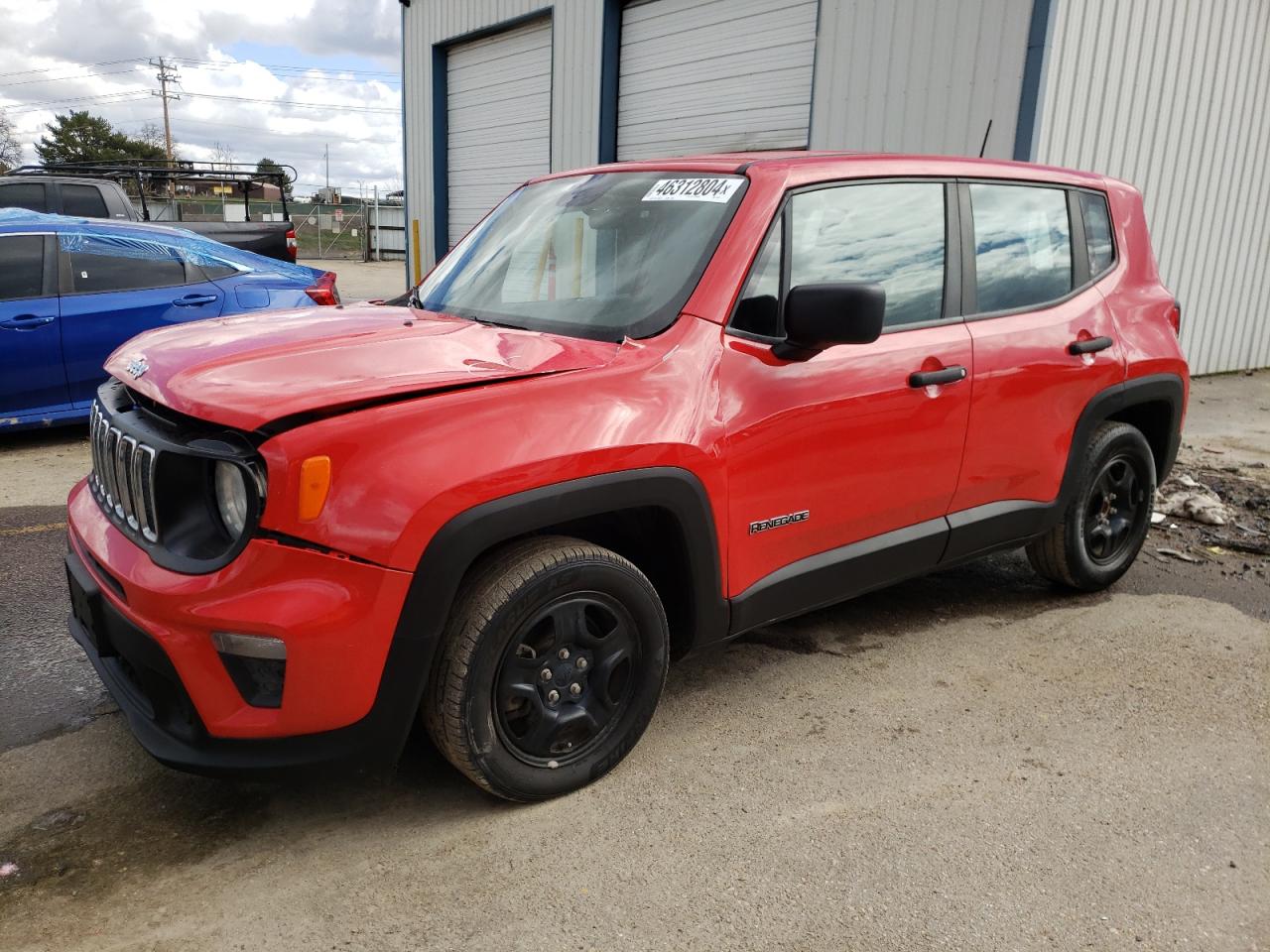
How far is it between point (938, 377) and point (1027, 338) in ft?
1.83

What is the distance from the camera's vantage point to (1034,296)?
370cm

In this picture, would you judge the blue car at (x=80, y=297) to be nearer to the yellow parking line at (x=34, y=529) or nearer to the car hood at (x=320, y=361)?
the yellow parking line at (x=34, y=529)

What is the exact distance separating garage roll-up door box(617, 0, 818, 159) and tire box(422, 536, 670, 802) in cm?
778

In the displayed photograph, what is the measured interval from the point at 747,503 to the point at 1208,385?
8953 millimetres

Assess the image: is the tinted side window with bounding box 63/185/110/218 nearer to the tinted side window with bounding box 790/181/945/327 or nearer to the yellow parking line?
the yellow parking line

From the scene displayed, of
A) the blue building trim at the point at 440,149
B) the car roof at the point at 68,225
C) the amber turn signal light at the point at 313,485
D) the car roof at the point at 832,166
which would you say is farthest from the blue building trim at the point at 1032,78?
the blue building trim at the point at 440,149

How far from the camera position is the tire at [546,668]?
2.41 meters

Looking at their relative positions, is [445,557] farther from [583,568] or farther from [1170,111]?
[1170,111]

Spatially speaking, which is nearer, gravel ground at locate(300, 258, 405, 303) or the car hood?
the car hood

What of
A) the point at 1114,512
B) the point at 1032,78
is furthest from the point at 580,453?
the point at 1032,78

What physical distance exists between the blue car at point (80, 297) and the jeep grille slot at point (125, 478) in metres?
3.69

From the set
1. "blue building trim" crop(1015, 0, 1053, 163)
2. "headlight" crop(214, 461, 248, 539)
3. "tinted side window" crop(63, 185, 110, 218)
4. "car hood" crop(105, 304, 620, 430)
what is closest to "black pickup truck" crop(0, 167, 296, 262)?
"tinted side window" crop(63, 185, 110, 218)

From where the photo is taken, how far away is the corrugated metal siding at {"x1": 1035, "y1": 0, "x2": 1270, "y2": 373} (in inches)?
304

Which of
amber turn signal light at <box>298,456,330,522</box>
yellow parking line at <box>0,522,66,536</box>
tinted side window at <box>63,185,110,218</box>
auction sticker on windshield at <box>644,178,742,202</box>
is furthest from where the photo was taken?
tinted side window at <box>63,185,110,218</box>
